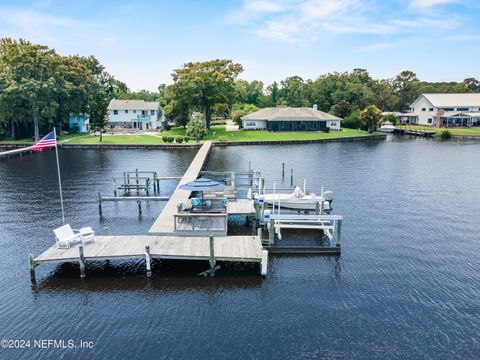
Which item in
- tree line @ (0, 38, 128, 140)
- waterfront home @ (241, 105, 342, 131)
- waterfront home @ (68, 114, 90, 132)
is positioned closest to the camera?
tree line @ (0, 38, 128, 140)

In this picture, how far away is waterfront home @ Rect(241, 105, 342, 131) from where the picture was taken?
3388 inches

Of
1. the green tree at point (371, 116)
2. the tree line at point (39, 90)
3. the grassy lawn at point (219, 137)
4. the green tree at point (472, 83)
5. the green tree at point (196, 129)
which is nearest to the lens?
the tree line at point (39, 90)

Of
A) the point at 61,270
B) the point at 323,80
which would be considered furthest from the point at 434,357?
the point at 323,80

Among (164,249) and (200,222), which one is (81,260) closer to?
(164,249)

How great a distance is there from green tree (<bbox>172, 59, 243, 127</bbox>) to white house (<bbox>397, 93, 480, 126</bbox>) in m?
59.0

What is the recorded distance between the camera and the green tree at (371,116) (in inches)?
3516

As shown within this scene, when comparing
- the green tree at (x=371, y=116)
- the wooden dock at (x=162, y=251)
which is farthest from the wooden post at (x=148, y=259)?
the green tree at (x=371, y=116)

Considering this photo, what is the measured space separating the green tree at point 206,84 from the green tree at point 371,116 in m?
31.7

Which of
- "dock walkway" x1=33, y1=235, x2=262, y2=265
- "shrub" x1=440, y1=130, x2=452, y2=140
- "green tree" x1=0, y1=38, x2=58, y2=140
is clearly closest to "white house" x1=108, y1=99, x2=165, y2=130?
"green tree" x1=0, y1=38, x2=58, y2=140

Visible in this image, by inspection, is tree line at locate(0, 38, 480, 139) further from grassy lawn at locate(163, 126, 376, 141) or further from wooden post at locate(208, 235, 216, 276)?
wooden post at locate(208, 235, 216, 276)

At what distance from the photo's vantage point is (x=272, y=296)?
646 inches

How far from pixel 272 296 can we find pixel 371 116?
8208cm

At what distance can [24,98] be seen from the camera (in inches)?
2589

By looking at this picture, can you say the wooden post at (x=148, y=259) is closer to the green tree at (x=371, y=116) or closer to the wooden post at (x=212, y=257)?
the wooden post at (x=212, y=257)
